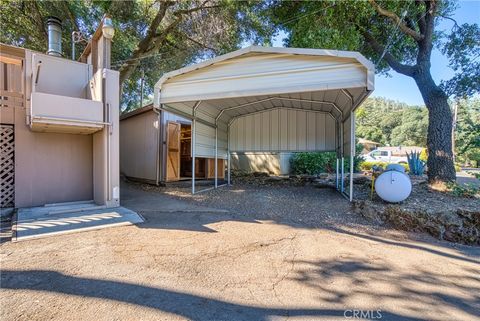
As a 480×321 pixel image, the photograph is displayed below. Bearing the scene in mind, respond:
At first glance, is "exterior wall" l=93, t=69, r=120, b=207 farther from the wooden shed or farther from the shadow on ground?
the shadow on ground

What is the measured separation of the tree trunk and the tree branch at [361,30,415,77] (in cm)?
75

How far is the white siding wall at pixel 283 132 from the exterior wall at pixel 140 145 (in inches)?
112

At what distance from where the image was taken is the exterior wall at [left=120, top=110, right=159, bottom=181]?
344 inches

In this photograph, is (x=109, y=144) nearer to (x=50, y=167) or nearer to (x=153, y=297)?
(x=50, y=167)

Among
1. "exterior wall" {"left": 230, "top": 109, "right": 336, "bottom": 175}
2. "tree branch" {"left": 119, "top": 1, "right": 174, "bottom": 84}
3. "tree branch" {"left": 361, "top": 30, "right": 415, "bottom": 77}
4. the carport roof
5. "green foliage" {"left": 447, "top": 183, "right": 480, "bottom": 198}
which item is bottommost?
"green foliage" {"left": 447, "top": 183, "right": 480, "bottom": 198}

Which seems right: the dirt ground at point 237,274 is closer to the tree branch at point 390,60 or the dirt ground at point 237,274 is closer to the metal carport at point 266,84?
the metal carport at point 266,84

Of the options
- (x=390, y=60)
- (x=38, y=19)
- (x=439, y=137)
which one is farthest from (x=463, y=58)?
(x=38, y=19)

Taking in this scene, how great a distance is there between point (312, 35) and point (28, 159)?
7373 mm

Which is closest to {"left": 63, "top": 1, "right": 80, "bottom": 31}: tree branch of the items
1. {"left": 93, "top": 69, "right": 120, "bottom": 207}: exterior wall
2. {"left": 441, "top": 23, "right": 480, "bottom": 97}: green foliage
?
{"left": 93, "top": 69, "right": 120, "bottom": 207}: exterior wall

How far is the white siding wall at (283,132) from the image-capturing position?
29.4 ft

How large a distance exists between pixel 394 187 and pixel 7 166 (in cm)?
775

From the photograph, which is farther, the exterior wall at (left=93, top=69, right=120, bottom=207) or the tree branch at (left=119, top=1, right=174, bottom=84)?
the tree branch at (left=119, top=1, right=174, bottom=84)

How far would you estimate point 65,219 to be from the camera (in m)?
4.42

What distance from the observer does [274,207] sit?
5.71m
